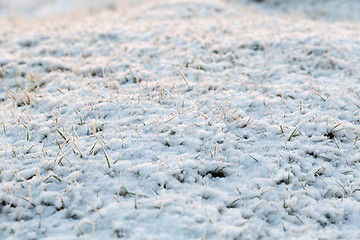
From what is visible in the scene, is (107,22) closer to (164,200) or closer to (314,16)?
(164,200)

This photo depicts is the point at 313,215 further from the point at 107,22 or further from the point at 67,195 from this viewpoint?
the point at 107,22

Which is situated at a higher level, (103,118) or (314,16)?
(314,16)

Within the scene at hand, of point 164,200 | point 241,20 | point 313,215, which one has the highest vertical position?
point 241,20

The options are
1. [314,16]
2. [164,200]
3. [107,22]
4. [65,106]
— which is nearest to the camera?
[164,200]

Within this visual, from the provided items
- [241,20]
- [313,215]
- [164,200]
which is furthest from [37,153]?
[241,20]

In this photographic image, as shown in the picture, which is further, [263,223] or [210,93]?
[210,93]

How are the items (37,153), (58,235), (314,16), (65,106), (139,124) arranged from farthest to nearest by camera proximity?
1. (314,16)
2. (65,106)
3. (139,124)
4. (37,153)
5. (58,235)
